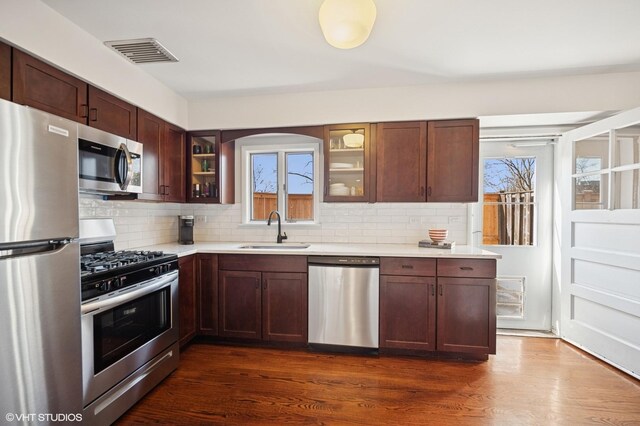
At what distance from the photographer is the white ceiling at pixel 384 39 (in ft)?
6.05

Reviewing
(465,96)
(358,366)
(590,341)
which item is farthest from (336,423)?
(465,96)

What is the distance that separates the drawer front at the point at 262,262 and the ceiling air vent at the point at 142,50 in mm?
1713

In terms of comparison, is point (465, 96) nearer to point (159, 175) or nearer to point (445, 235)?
point (445, 235)

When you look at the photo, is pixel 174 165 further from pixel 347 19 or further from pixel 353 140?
pixel 347 19

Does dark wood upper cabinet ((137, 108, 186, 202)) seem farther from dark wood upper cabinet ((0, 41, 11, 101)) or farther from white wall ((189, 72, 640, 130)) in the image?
dark wood upper cabinet ((0, 41, 11, 101))

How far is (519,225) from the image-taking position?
328 cm

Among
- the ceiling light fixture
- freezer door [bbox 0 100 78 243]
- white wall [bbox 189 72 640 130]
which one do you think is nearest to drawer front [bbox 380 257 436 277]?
white wall [bbox 189 72 640 130]

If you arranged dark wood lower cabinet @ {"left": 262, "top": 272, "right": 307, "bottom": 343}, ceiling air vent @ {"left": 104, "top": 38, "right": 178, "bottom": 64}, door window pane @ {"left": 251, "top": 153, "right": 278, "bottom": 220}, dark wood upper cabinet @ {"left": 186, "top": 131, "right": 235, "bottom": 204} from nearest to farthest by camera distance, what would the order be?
ceiling air vent @ {"left": 104, "top": 38, "right": 178, "bottom": 64} < dark wood lower cabinet @ {"left": 262, "top": 272, "right": 307, "bottom": 343} < dark wood upper cabinet @ {"left": 186, "top": 131, "right": 235, "bottom": 204} < door window pane @ {"left": 251, "top": 153, "right": 278, "bottom": 220}

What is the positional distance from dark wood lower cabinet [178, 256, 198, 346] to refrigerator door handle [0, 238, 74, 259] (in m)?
1.25

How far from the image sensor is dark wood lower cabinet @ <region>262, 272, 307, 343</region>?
9.34ft

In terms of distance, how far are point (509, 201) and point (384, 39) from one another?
218cm

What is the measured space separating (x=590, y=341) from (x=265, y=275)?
2.92 metres

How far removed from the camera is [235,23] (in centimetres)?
201

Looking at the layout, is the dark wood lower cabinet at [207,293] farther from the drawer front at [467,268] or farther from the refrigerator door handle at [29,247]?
the drawer front at [467,268]
